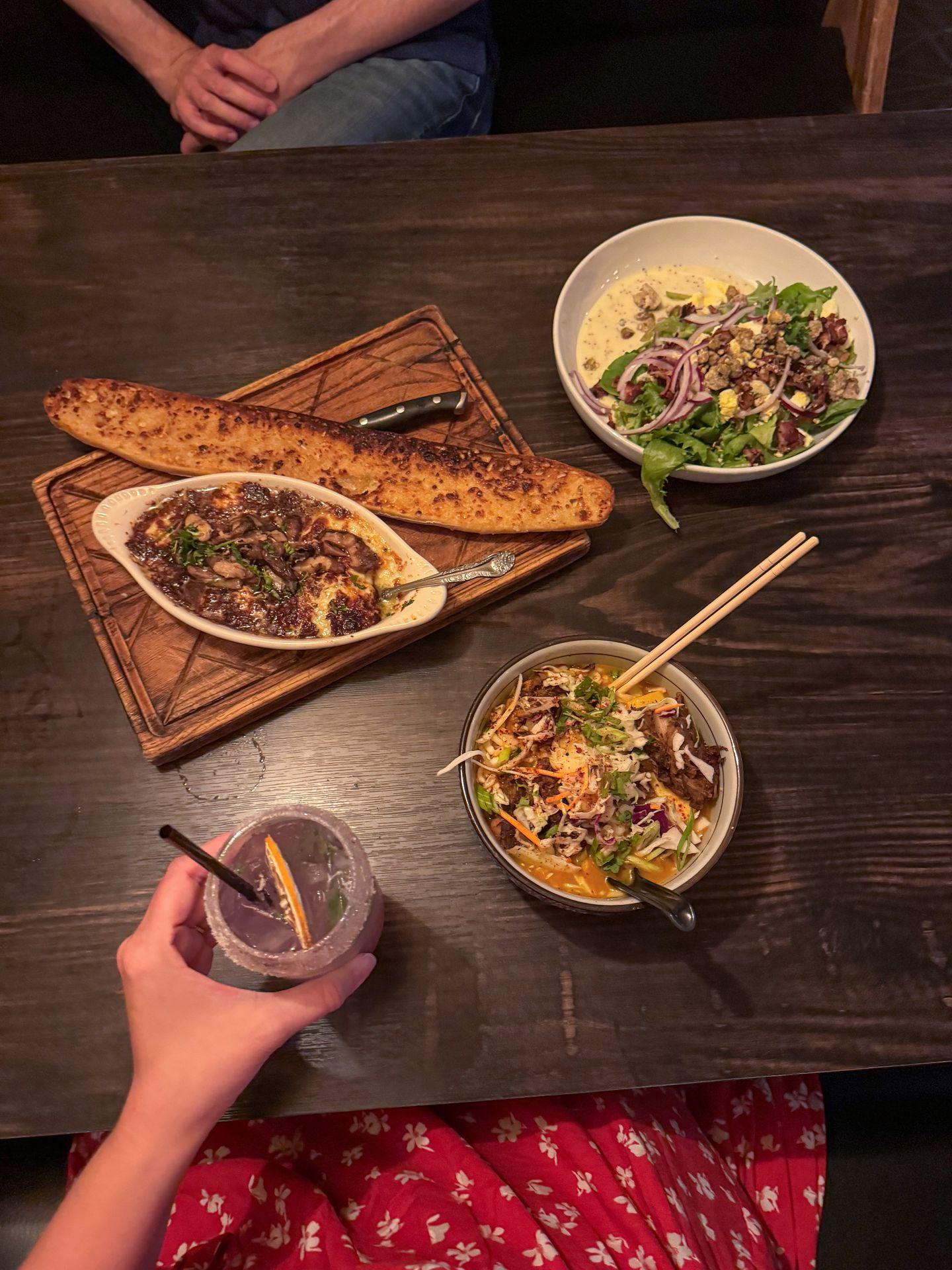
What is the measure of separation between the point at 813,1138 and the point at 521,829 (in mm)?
1094

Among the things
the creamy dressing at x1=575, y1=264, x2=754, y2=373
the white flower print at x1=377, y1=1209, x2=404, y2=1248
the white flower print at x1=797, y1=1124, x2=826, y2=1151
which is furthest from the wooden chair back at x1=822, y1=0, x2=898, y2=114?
the white flower print at x1=377, y1=1209, x2=404, y2=1248

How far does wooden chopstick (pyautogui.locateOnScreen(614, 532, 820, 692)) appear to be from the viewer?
4.70ft

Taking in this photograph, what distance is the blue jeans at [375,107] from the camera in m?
2.20

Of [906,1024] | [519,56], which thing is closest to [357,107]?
[519,56]

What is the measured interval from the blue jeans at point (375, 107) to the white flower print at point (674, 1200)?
2611 millimetres

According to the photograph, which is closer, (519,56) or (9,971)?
(9,971)

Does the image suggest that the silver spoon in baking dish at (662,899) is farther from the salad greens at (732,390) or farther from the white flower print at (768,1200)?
the white flower print at (768,1200)

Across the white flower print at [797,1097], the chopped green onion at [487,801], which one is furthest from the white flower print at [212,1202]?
the white flower print at [797,1097]

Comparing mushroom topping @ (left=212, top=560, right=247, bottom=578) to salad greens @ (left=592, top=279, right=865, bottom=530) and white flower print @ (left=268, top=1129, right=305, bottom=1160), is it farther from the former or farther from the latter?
white flower print @ (left=268, top=1129, right=305, bottom=1160)

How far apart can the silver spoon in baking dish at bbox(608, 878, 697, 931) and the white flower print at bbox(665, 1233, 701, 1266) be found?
0.74m

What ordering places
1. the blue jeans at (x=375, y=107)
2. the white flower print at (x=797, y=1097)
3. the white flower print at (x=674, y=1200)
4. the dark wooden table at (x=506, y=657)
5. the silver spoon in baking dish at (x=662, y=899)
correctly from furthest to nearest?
the blue jeans at (x=375, y=107)
the white flower print at (x=797, y=1097)
the white flower print at (x=674, y=1200)
the dark wooden table at (x=506, y=657)
the silver spoon in baking dish at (x=662, y=899)

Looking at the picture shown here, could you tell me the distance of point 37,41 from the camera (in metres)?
2.71

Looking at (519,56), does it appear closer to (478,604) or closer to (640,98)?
(640,98)

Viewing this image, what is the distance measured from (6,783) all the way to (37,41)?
2597 millimetres
